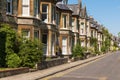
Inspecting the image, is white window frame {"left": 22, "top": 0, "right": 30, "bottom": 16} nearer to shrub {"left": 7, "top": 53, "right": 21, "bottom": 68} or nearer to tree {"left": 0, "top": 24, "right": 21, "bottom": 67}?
tree {"left": 0, "top": 24, "right": 21, "bottom": 67}

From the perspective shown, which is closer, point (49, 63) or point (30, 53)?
point (30, 53)

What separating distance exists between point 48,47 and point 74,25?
21.1m

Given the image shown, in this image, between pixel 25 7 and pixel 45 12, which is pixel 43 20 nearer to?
pixel 45 12

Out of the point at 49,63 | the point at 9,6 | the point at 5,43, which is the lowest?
the point at 49,63

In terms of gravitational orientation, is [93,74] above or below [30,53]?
below

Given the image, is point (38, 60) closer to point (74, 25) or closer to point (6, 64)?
point (6, 64)

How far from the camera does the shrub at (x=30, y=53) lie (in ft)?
90.8

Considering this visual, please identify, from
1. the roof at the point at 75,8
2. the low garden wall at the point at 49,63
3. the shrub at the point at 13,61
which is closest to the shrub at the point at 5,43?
the shrub at the point at 13,61

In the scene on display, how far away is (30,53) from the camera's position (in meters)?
28.0

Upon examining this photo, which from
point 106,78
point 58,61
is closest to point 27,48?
point 106,78

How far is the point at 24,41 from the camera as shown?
28828mm

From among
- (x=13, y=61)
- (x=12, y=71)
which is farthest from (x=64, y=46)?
(x=12, y=71)

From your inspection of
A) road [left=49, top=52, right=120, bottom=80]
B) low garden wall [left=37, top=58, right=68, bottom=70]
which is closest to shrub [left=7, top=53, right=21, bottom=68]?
low garden wall [left=37, top=58, right=68, bottom=70]

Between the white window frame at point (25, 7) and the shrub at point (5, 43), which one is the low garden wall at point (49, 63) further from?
the white window frame at point (25, 7)
